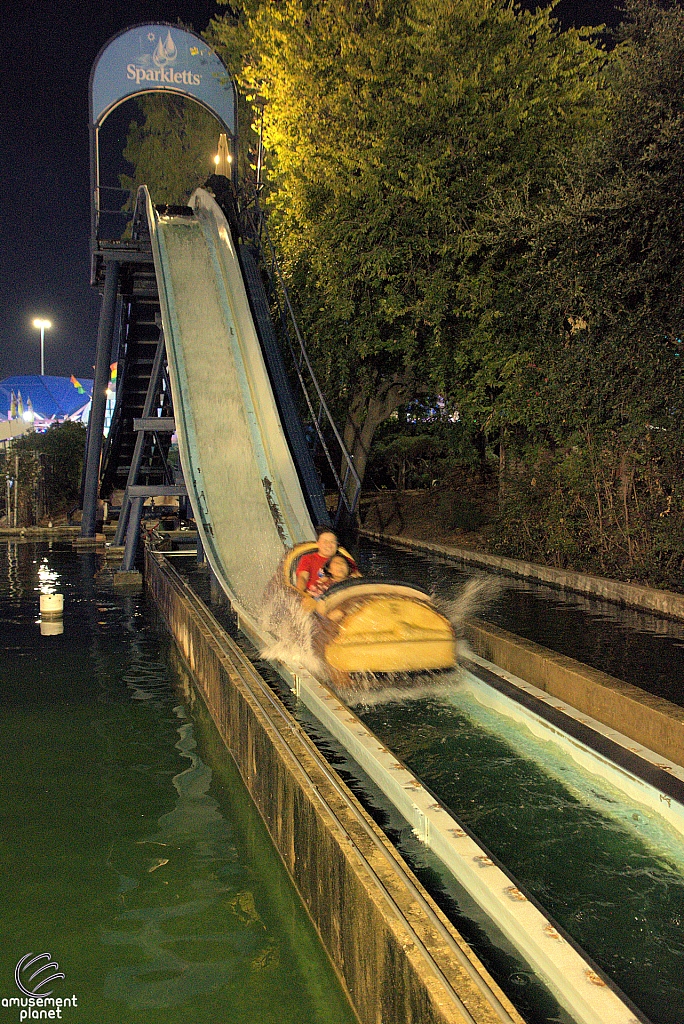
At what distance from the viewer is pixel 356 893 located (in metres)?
3.81

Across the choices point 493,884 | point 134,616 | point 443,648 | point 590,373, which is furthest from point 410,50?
point 493,884

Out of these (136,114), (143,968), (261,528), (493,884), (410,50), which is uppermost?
(136,114)

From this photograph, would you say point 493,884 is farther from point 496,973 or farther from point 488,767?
point 488,767

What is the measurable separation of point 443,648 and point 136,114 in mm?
48139

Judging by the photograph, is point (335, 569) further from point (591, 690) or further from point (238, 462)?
point (238, 462)

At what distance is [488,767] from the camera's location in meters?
6.25

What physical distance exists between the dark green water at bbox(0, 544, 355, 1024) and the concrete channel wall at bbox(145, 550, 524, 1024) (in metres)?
0.19

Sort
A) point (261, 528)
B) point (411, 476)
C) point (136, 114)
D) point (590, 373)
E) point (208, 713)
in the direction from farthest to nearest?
point (136, 114) → point (411, 476) → point (261, 528) → point (590, 373) → point (208, 713)

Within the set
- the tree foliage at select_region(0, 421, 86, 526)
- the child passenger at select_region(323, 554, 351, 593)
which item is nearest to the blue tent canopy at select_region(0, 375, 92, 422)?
the tree foliage at select_region(0, 421, 86, 526)

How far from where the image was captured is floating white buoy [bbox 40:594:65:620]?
1245cm

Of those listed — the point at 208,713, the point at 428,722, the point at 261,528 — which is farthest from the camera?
the point at 261,528

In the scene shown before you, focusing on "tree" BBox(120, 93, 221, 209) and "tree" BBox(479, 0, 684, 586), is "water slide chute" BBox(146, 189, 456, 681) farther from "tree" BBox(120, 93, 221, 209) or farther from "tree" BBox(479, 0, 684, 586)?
"tree" BBox(120, 93, 221, 209)

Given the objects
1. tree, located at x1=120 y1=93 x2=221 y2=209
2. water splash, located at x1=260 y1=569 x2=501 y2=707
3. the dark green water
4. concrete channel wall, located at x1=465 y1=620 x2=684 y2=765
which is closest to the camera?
the dark green water

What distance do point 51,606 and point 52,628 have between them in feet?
1.92
